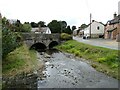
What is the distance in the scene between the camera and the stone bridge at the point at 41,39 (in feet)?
233

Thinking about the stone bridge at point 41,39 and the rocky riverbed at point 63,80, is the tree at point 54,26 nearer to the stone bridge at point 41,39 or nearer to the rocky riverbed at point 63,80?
the stone bridge at point 41,39

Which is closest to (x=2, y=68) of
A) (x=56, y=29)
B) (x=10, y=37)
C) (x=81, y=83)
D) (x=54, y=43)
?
(x=10, y=37)

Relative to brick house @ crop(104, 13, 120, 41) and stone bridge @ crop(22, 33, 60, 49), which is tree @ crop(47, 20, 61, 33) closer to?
brick house @ crop(104, 13, 120, 41)

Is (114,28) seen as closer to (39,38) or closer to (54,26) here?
(39,38)

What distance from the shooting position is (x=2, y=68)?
29.5 meters

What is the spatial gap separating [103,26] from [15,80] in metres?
87.4

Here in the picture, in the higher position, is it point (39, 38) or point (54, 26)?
point (54, 26)

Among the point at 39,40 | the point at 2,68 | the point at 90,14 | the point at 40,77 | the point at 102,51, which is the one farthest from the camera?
the point at 90,14

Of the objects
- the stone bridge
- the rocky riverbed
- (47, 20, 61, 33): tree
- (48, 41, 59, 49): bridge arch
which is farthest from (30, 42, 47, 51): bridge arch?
(47, 20, 61, 33): tree

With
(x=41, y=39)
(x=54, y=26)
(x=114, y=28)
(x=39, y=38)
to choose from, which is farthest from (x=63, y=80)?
(x=54, y=26)

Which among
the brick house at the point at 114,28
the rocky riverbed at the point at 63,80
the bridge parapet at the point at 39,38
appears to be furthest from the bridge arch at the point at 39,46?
the rocky riverbed at the point at 63,80

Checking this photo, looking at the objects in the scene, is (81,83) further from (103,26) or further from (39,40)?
(103,26)

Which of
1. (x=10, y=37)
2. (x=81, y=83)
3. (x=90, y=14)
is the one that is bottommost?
(x=81, y=83)

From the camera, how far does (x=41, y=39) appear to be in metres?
74.1
